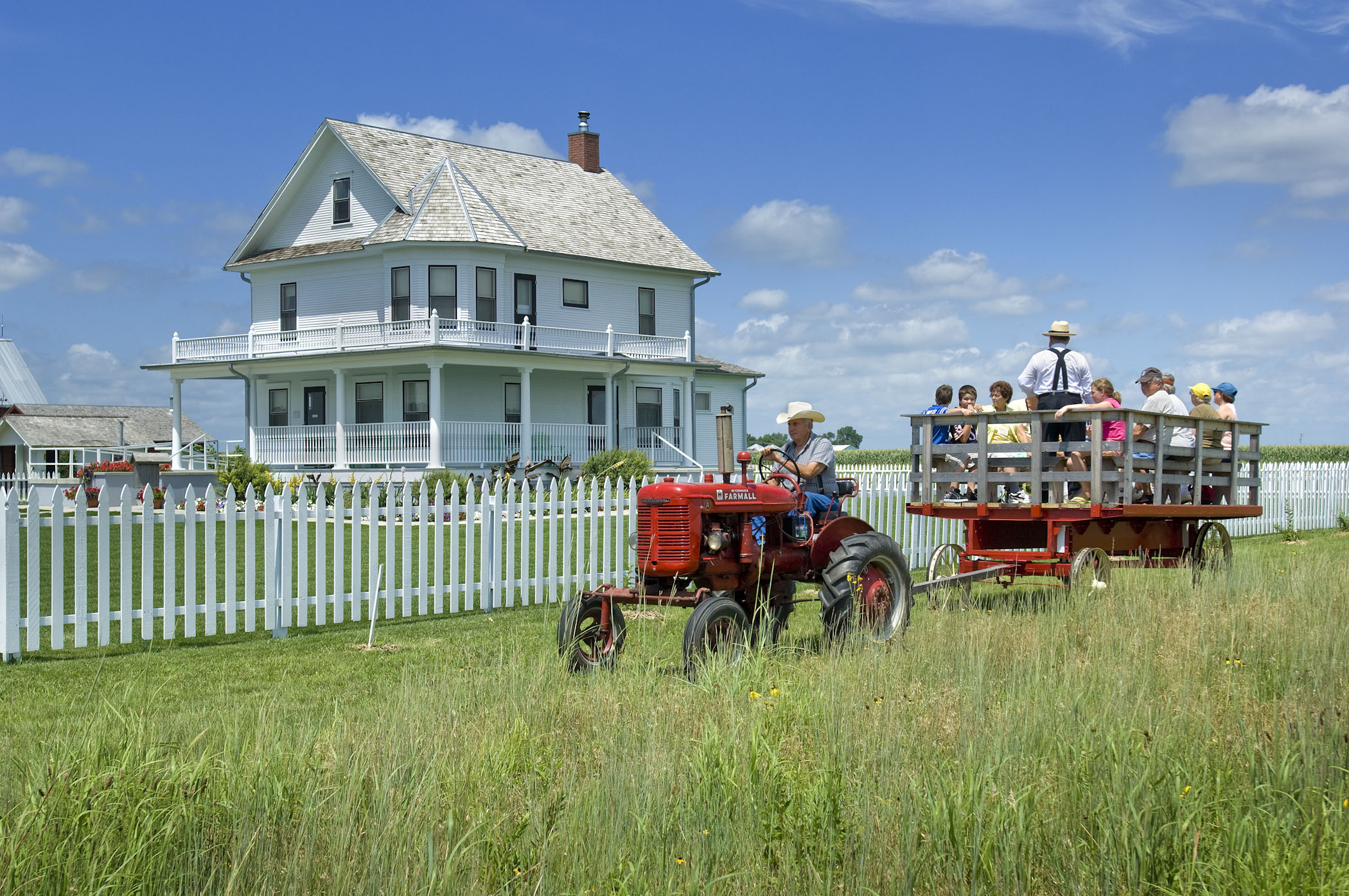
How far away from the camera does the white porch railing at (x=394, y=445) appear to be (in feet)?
109

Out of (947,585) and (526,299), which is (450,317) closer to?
(526,299)

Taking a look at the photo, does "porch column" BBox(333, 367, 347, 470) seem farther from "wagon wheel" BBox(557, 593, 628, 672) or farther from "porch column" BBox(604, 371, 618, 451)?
"wagon wheel" BBox(557, 593, 628, 672)

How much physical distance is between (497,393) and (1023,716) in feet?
105

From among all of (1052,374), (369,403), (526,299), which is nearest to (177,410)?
(369,403)

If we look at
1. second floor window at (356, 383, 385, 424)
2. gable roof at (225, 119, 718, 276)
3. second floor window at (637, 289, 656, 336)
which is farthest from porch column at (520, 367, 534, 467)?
second floor window at (637, 289, 656, 336)

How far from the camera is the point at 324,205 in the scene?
37.3 metres

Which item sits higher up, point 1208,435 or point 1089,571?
point 1208,435

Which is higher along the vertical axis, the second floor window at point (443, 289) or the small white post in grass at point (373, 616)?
the second floor window at point (443, 289)

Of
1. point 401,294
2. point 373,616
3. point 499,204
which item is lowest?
point 373,616

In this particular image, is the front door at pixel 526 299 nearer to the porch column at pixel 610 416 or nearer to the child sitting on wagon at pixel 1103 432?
the porch column at pixel 610 416

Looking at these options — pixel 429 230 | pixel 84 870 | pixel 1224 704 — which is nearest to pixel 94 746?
pixel 84 870

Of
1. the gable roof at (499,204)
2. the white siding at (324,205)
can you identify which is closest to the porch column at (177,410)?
the gable roof at (499,204)

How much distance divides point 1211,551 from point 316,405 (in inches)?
1209

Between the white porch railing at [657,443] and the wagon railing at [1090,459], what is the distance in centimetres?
2582
